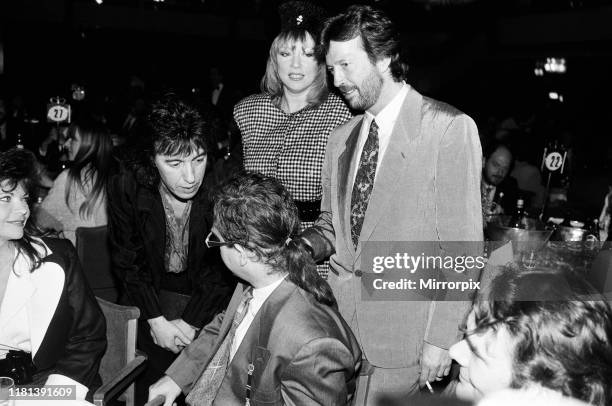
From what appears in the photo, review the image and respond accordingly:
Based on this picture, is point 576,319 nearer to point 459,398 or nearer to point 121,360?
point 459,398

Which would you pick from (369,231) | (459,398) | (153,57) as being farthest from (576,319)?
(153,57)

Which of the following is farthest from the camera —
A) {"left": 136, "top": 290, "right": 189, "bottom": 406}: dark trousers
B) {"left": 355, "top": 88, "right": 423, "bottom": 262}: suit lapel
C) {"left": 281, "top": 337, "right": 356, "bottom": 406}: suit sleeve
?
{"left": 136, "top": 290, "right": 189, "bottom": 406}: dark trousers

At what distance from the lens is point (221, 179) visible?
249 cm

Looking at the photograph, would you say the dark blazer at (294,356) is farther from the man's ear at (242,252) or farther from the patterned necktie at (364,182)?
the patterned necktie at (364,182)

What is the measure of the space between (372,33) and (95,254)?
2.32m

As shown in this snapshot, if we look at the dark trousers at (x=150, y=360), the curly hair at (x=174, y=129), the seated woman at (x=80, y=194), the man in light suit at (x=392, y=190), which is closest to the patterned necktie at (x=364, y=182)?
the man in light suit at (x=392, y=190)

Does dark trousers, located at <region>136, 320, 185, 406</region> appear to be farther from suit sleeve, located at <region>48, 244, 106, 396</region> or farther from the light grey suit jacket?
the light grey suit jacket

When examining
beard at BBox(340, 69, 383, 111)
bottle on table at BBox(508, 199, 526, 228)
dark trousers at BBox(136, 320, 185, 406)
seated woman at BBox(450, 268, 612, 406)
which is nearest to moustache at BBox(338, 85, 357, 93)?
beard at BBox(340, 69, 383, 111)

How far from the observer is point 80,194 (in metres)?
3.97

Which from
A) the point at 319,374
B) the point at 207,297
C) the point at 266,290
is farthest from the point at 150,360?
the point at 319,374

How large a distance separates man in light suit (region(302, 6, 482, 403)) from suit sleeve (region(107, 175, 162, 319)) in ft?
2.71

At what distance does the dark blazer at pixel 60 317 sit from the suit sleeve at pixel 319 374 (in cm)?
86

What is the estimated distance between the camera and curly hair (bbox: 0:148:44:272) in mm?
2094

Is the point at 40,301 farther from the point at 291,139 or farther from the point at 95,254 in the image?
the point at 95,254
